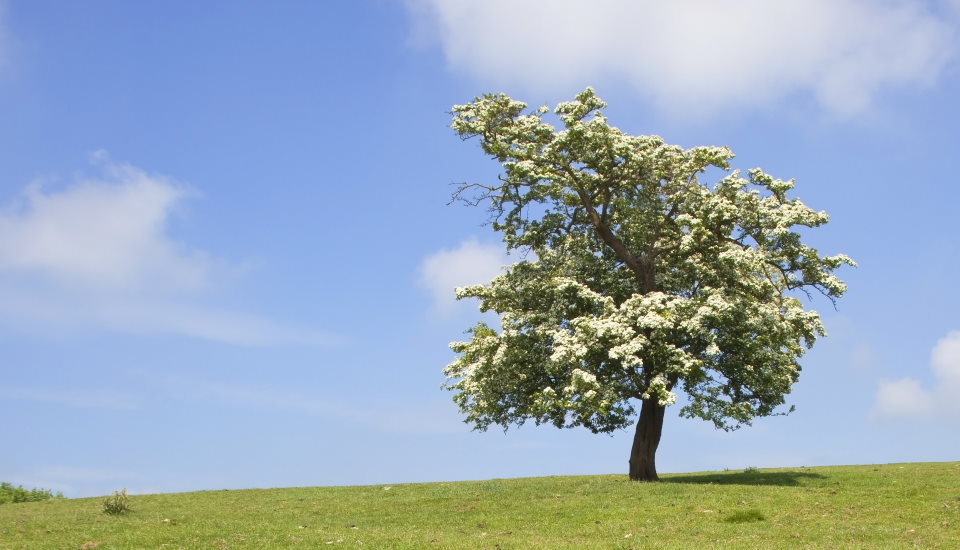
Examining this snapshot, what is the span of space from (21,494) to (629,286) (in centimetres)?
3961

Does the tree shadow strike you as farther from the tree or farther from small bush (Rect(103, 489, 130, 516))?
small bush (Rect(103, 489, 130, 516))

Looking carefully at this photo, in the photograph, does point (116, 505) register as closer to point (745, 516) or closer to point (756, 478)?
point (745, 516)

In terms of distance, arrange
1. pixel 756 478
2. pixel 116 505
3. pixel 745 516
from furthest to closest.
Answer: pixel 756 478 → pixel 116 505 → pixel 745 516

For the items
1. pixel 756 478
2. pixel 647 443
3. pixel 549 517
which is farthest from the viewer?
pixel 756 478

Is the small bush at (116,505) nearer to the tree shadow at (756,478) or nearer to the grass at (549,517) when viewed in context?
the grass at (549,517)

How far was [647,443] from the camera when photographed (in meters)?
41.8

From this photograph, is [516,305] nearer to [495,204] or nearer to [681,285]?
[495,204]

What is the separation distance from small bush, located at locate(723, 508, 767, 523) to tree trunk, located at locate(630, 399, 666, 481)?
1151cm

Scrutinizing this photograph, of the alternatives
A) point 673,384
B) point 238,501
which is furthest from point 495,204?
point 238,501

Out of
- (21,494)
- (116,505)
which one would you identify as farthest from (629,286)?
(21,494)

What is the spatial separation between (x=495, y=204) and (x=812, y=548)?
973 inches

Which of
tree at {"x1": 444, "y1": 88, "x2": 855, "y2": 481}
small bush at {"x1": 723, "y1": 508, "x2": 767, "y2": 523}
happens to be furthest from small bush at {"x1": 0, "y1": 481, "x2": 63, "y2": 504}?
small bush at {"x1": 723, "y1": 508, "x2": 767, "y2": 523}

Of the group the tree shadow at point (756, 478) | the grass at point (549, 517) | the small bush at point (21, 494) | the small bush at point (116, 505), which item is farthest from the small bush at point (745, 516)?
the small bush at point (21, 494)

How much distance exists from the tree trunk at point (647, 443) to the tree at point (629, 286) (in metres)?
0.07
